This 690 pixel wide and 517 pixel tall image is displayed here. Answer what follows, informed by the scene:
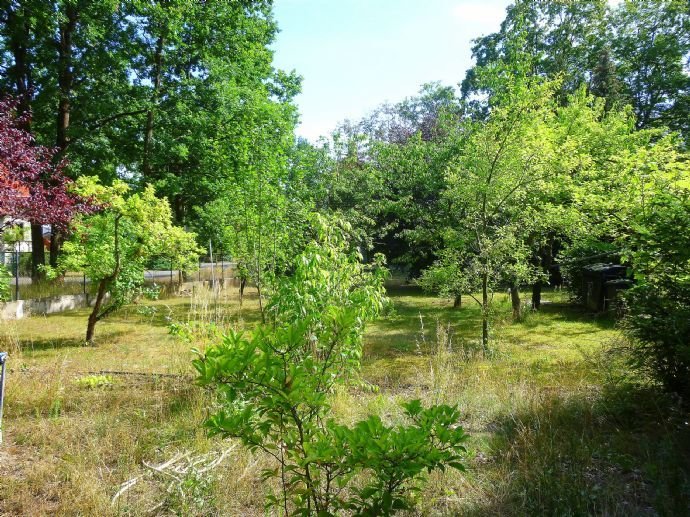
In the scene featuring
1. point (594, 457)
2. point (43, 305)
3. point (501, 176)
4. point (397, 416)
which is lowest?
point (594, 457)

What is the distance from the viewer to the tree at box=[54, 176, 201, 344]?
7.58 metres

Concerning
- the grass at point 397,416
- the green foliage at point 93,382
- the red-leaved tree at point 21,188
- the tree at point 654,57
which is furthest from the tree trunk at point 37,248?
the tree at point 654,57

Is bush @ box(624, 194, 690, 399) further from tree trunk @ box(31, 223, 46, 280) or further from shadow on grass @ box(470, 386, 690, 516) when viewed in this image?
tree trunk @ box(31, 223, 46, 280)

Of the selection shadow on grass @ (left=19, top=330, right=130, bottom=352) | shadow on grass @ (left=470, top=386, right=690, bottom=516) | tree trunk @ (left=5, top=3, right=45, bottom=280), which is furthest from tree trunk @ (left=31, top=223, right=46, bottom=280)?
shadow on grass @ (left=470, top=386, right=690, bottom=516)

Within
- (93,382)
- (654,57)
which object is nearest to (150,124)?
(93,382)

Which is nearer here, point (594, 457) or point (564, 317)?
point (594, 457)

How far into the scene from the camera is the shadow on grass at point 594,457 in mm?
2756

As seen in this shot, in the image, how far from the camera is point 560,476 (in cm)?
308

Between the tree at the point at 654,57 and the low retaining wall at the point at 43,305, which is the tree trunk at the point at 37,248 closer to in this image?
Answer: the low retaining wall at the point at 43,305

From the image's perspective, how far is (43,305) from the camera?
456 inches

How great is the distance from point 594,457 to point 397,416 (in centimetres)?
162

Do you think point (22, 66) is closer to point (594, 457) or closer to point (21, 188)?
point (21, 188)

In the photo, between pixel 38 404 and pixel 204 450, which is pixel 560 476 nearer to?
pixel 204 450

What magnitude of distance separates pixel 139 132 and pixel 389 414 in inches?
568
